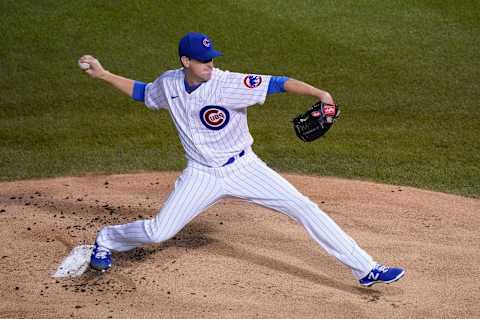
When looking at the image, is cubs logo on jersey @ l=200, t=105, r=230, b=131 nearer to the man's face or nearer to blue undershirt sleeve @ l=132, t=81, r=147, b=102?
the man's face

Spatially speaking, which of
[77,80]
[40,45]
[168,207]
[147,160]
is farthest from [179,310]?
[40,45]

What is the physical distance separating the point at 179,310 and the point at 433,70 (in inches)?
232

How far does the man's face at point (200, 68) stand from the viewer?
223 inches

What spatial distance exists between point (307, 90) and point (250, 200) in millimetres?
925

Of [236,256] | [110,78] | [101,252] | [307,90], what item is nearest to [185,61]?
[110,78]

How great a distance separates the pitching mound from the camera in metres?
5.76

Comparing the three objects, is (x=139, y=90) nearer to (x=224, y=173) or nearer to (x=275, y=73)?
(x=224, y=173)

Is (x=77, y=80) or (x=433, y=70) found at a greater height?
(x=433, y=70)

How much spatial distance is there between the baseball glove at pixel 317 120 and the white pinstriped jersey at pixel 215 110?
0.30 m

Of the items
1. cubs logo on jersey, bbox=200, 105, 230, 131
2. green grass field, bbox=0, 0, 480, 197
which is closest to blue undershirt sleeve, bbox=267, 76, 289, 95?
cubs logo on jersey, bbox=200, 105, 230, 131

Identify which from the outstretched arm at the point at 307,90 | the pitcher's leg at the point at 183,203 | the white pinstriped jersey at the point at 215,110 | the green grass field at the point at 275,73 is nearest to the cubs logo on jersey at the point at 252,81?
the white pinstriped jersey at the point at 215,110

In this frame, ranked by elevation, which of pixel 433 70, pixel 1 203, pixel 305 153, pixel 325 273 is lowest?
pixel 1 203

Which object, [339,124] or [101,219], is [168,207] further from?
[339,124]

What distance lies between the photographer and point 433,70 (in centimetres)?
1050
